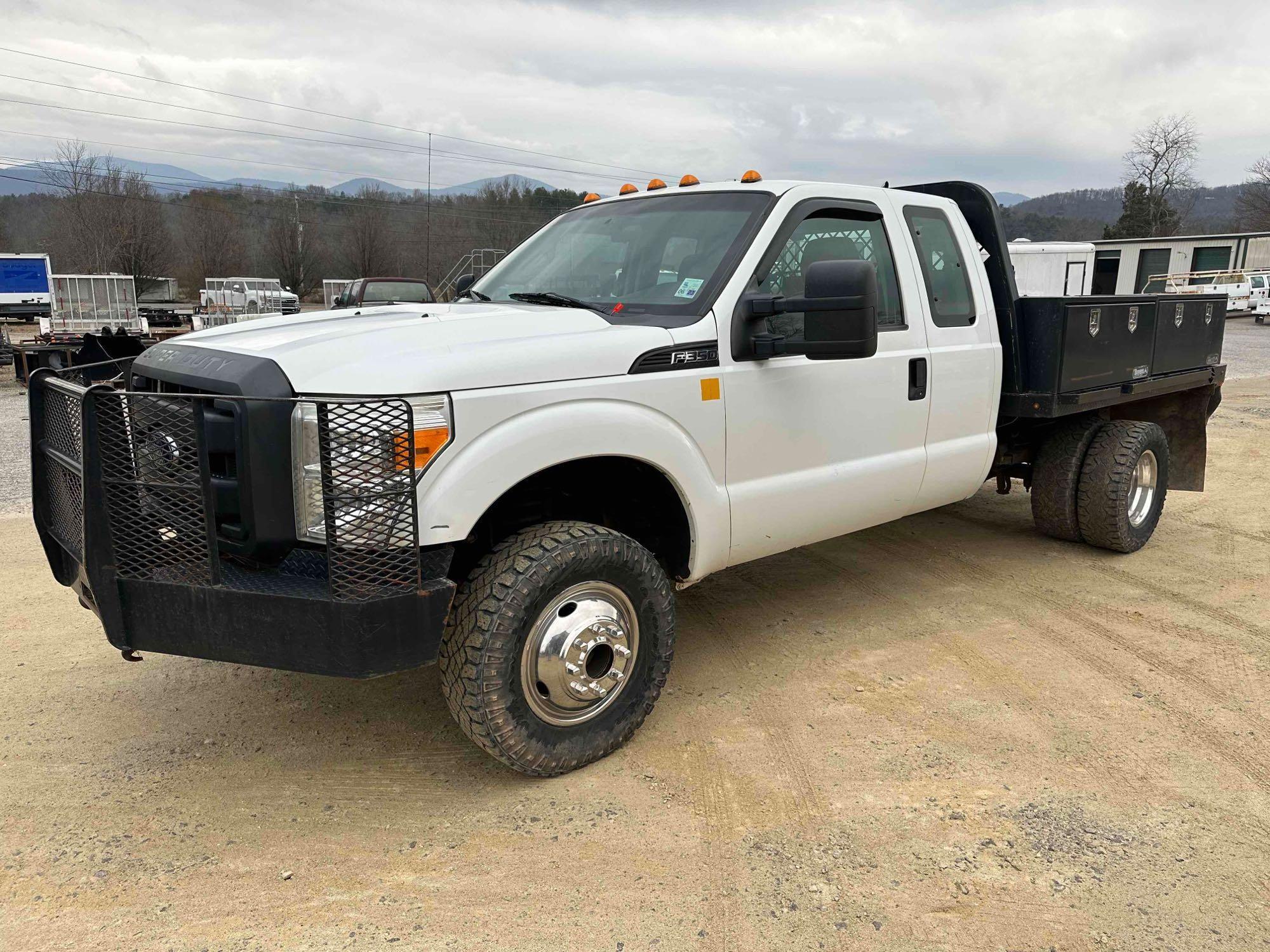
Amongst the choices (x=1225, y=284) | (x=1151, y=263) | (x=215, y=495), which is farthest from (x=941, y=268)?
(x=1151, y=263)

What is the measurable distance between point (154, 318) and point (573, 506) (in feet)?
130

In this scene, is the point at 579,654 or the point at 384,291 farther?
the point at 384,291

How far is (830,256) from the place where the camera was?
4.11m

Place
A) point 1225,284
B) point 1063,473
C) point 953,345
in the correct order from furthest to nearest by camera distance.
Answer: point 1225,284 → point 1063,473 → point 953,345

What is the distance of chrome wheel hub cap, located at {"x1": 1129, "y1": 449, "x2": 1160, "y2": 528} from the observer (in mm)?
5988

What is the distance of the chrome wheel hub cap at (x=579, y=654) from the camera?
3145 mm

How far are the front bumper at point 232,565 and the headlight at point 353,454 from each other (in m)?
0.01

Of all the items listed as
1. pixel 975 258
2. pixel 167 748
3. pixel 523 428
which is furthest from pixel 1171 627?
pixel 167 748

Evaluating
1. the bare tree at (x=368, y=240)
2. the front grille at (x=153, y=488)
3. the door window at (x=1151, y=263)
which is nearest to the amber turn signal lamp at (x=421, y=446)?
the front grille at (x=153, y=488)

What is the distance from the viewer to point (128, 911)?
260 centimetres

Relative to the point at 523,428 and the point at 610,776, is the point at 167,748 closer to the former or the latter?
the point at 610,776

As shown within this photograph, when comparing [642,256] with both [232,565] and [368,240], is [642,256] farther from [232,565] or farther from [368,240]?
[368,240]

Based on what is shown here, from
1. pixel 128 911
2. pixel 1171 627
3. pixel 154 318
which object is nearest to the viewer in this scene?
pixel 128 911

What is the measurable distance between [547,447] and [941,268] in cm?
263
